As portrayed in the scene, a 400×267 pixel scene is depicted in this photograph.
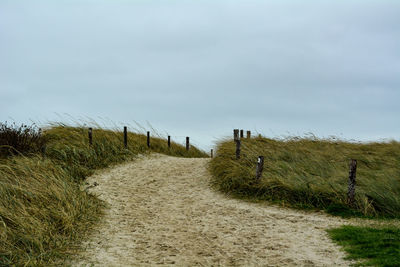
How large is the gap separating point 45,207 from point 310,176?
6706 mm

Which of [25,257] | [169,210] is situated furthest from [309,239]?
[25,257]

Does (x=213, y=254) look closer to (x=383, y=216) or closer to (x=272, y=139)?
(x=383, y=216)

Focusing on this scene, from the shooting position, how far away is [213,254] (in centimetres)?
685

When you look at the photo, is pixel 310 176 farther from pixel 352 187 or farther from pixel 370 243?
pixel 370 243

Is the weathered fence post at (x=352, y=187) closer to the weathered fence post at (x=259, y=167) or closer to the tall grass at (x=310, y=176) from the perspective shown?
the tall grass at (x=310, y=176)

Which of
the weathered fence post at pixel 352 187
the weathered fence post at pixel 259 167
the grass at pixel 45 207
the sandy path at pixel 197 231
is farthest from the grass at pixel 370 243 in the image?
the grass at pixel 45 207

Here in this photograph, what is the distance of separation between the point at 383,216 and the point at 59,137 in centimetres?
1145

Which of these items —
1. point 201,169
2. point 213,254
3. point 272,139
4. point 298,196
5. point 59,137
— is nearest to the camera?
point 213,254

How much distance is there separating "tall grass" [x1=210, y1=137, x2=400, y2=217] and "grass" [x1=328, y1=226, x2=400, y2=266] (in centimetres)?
200

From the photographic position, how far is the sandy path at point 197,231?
6.63 metres

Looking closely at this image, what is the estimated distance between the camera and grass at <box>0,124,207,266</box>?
21.4 feet

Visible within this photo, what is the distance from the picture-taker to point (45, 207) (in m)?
8.22

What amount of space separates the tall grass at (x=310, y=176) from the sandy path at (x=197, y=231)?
0.66 m

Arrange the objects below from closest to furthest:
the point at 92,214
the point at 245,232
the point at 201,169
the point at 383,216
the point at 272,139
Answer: the point at 245,232 < the point at 92,214 < the point at 383,216 < the point at 201,169 < the point at 272,139
